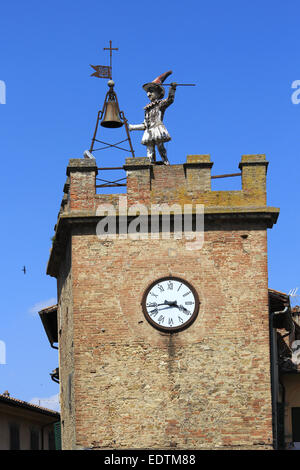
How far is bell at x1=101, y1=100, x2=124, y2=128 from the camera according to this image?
1139 inches

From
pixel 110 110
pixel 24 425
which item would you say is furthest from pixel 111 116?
pixel 24 425

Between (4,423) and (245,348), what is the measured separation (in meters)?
13.8

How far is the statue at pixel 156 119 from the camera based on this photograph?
28.1 meters

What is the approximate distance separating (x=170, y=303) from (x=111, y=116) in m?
5.24

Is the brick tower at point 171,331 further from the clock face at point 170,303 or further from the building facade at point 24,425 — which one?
the building facade at point 24,425

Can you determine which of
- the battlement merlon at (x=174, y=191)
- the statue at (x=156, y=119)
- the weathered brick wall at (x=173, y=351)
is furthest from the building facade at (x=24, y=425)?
the statue at (x=156, y=119)

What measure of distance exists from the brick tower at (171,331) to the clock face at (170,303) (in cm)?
8

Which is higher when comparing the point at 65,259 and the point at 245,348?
the point at 65,259

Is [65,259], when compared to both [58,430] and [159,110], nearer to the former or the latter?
[159,110]

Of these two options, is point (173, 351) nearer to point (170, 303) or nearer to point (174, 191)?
point (170, 303)

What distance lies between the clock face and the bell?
4.60m

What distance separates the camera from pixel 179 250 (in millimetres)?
26531

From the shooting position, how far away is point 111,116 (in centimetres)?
2895
